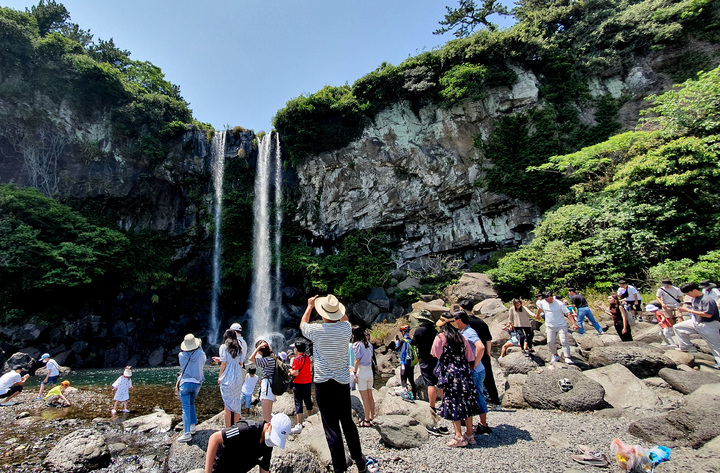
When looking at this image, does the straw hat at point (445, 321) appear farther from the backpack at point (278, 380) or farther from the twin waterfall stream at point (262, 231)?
the twin waterfall stream at point (262, 231)

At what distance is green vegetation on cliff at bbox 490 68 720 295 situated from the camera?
10539mm

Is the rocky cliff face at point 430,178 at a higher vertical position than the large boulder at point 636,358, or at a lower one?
higher

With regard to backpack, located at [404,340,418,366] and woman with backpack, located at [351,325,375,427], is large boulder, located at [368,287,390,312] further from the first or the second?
woman with backpack, located at [351,325,375,427]

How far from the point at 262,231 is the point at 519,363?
20897 mm

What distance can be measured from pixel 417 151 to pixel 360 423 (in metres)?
19.2

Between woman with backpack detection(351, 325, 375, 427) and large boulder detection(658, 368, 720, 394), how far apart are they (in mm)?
4902

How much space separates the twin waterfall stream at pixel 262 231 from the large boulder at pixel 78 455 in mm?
17500

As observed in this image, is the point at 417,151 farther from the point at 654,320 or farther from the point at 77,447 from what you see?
the point at 77,447

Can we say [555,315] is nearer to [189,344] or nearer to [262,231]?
[189,344]

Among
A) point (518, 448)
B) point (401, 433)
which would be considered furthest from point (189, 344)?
point (518, 448)

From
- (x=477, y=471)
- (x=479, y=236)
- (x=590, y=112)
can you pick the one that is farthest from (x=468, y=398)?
(x=590, y=112)

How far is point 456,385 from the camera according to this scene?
4.04 m

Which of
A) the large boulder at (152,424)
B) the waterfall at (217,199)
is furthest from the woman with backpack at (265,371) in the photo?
the waterfall at (217,199)

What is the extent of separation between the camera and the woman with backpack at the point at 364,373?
5034mm
